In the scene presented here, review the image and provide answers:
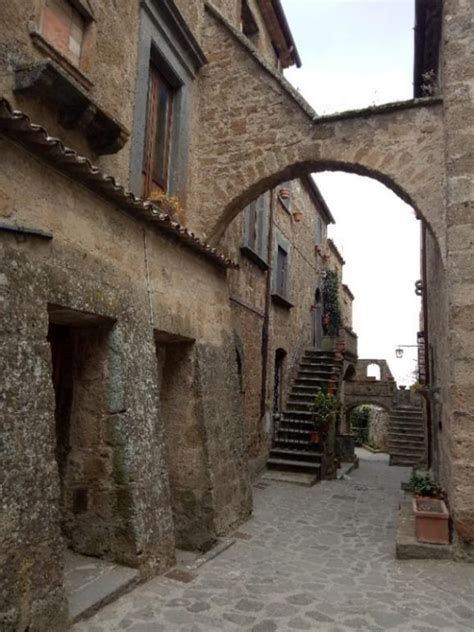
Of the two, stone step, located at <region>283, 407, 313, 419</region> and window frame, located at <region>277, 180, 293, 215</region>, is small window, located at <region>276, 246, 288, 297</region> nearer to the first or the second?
window frame, located at <region>277, 180, 293, 215</region>

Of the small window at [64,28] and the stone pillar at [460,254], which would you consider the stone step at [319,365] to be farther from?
the small window at [64,28]

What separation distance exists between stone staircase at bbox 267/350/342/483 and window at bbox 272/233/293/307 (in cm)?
237

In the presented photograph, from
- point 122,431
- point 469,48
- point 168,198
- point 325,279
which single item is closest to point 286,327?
point 325,279

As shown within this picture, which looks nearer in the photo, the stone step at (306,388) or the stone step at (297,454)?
the stone step at (297,454)

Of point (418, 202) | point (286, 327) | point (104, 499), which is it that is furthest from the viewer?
point (286, 327)

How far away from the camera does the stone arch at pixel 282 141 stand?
21.4 feet

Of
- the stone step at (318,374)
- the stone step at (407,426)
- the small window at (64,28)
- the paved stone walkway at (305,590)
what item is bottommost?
the paved stone walkway at (305,590)

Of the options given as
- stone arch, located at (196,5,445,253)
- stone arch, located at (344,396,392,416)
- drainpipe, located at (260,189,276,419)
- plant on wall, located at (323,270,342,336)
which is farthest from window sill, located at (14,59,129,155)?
stone arch, located at (344,396,392,416)

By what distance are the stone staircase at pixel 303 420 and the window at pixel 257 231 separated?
13.1 feet

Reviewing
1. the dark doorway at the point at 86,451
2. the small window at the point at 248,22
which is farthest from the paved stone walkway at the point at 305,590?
the small window at the point at 248,22

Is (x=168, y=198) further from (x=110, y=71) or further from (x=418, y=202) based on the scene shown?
(x=418, y=202)

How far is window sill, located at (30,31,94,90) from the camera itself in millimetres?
4766

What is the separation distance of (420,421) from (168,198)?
16.8 meters

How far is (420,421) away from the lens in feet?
66.4
